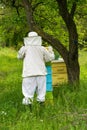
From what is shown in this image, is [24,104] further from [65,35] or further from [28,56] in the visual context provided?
[65,35]

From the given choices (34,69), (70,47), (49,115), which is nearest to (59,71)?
(70,47)

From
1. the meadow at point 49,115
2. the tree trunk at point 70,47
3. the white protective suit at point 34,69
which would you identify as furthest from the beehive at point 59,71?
the white protective suit at point 34,69

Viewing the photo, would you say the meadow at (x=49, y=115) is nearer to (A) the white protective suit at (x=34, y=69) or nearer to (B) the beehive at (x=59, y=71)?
(A) the white protective suit at (x=34, y=69)

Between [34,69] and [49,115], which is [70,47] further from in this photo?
[49,115]

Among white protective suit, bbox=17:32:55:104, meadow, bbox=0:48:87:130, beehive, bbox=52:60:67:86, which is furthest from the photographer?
beehive, bbox=52:60:67:86

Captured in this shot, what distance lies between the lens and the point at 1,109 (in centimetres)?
944

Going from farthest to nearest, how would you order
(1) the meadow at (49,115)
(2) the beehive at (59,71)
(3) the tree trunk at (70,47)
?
(2) the beehive at (59,71) → (3) the tree trunk at (70,47) → (1) the meadow at (49,115)

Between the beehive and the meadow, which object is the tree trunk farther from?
→ the beehive

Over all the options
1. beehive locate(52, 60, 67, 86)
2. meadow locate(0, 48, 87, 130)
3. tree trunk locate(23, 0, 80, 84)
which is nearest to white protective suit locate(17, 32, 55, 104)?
meadow locate(0, 48, 87, 130)

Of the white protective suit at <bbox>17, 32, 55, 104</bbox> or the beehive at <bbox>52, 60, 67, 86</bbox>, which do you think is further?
the beehive at <bbox>52, 60, 67, 86</bbox>

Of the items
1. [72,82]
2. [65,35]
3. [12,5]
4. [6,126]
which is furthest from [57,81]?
[6,126]

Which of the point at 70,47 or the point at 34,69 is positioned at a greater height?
the point at 70,47

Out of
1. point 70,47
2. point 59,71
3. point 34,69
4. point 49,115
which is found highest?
point 70,47

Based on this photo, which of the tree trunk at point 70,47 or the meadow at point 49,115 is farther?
the tree trunk at point 70,47
